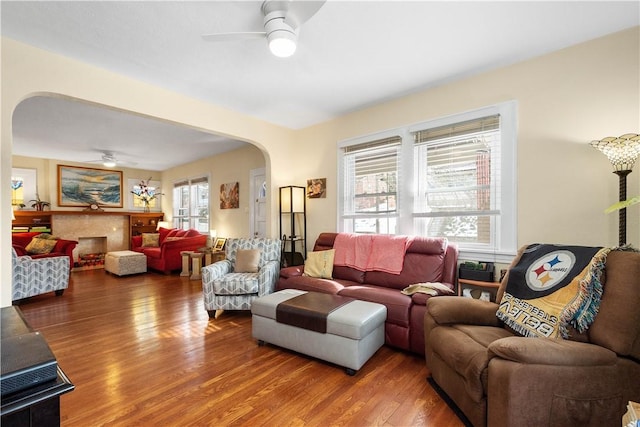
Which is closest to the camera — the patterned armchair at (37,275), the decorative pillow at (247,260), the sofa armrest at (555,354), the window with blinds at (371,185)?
the sofa armrest at (555,354)

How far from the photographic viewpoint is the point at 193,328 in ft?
10.1

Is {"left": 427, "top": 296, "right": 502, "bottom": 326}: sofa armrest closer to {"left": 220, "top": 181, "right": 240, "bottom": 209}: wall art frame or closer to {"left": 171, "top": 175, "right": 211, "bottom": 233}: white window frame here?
{"left": 220, "top": 181, "right": 240, "bottom": 209}: wall art frame

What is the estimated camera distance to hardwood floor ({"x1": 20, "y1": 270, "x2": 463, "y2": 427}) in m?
1.71

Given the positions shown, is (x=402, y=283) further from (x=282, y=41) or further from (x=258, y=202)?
(x=258, y=202)

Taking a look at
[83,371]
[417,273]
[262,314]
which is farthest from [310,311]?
[83,371]

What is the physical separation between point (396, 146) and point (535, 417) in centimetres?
274

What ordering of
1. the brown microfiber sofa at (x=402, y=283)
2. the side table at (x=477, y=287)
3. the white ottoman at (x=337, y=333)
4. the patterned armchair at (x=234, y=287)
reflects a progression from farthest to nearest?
the patterned armchair at (x=234, y=287)
the side table at (x=477, y=287)
the brown microfiber sofa at (x=402, y=283)
the white ottoman at (x=337, y=333)

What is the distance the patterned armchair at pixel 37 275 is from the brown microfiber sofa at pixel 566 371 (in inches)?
208

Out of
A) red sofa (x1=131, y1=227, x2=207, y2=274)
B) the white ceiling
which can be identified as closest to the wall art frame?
red sofa (x1=131, y1=227, x2=207, y2=274)

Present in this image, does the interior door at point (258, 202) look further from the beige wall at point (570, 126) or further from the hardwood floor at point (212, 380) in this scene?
the beige wall at point (570, 126)

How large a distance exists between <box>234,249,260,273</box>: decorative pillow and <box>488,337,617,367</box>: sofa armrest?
288 cm

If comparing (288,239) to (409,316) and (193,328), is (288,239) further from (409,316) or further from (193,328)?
(409,316)

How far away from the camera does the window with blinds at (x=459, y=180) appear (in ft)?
9.16

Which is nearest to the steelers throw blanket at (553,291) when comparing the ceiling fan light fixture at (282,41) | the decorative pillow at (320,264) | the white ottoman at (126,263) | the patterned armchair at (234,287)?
the decorative pillow at (320,264)
